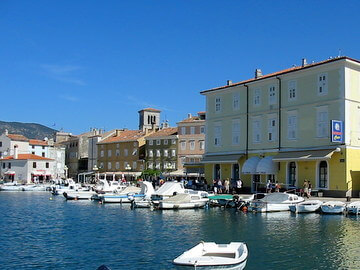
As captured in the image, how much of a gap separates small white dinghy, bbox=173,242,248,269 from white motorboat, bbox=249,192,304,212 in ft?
65.4

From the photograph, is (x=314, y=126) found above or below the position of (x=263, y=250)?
Result: above

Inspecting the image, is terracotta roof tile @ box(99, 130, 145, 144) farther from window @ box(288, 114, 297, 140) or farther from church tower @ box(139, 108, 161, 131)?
window @ box(288, 114, 297, 140)

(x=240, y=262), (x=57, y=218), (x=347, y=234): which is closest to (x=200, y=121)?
(x=57, y=218)

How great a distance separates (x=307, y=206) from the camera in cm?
3694

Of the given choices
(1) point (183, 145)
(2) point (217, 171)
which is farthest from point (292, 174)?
(1) point (183, 145)

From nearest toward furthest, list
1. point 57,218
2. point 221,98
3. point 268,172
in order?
point 57,218 → point 268,172 → point 221,98

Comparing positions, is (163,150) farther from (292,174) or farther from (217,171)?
(292,174)

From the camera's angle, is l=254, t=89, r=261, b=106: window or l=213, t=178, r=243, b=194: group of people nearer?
l=213, t=178, r=243, b=194: group of people

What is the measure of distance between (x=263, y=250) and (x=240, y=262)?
612 cm

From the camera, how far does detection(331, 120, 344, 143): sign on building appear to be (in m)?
41.0

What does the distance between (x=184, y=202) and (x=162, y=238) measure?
16.0 meters

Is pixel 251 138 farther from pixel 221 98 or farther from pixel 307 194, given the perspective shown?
pixel 307 194

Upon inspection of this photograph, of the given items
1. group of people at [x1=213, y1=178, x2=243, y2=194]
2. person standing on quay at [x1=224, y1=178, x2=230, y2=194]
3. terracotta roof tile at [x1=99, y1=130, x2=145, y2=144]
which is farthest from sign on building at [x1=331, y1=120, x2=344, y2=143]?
terracotta roof tile at [x1=99, y1=130, x2=145, y2=144]

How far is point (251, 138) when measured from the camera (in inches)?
2040
